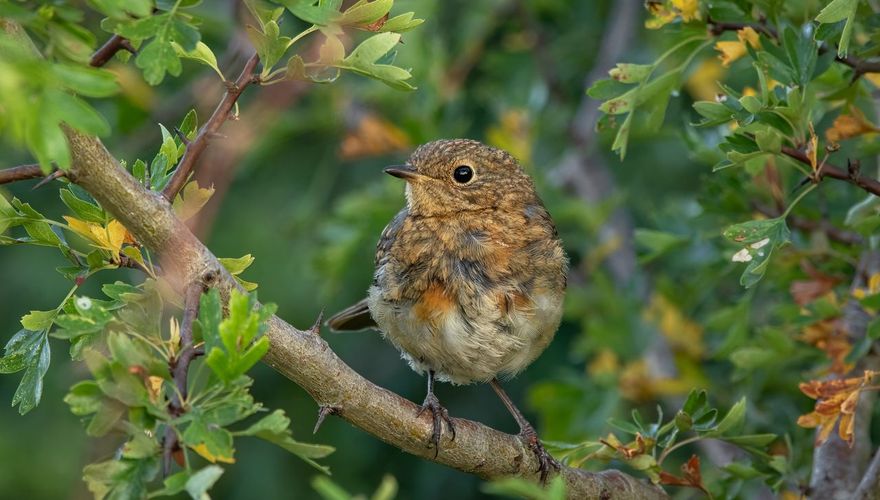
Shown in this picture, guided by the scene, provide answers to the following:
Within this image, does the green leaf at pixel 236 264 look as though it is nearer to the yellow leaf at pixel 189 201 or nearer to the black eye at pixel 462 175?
the yellow leaf at pixel 189 201

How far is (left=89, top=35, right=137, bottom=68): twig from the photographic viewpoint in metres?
2.30

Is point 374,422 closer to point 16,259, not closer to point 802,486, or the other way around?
point 802,486

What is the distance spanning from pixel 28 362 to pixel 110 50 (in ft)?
2.43

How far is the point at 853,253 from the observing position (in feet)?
12.5

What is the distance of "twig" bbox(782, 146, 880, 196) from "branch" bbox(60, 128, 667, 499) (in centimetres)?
101

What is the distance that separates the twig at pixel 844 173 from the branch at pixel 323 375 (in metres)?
1.01

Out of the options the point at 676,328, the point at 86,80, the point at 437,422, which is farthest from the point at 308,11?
the point at 676,328

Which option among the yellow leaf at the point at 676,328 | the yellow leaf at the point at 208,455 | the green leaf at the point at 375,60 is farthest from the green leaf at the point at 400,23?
the yellow leaf at the point at 676,328

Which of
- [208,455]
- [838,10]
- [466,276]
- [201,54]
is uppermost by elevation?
[838,10]

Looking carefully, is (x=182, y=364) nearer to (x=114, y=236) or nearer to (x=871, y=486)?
(x=114, y=236)

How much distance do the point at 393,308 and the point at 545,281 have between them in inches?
20.3

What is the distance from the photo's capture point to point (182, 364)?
224 centimetres

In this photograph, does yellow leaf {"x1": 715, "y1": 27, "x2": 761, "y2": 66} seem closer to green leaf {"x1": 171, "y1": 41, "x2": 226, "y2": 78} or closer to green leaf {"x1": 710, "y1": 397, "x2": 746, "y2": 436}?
green leaf {"x1": 710, "y1": 397, "x2": 746, "y2": 436}

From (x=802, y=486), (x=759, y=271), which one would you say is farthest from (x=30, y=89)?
(x=802, y=486)
